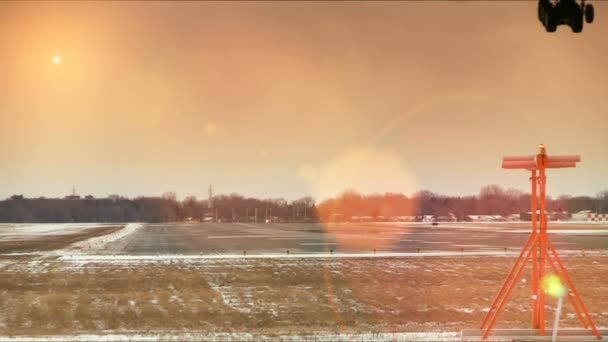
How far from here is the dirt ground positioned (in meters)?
13.2

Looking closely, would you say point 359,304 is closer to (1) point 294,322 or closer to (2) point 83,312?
(1) point 294,322

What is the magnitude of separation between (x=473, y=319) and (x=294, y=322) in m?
4.30

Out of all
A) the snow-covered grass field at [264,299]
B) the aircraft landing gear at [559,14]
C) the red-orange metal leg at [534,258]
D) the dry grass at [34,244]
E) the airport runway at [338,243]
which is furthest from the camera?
the dry grass at [34,244]

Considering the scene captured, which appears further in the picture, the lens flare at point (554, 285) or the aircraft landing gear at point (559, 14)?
the lens flare at point (554, 285)

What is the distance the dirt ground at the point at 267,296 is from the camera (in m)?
13.2

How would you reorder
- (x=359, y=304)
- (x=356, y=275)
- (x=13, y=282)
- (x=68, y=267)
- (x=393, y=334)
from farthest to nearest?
1. (x=68, y=267)
2. (x=356, y=275)
3. (x=13, y=282)
4. (x=359, y=304)
5. (x=393, y=334)

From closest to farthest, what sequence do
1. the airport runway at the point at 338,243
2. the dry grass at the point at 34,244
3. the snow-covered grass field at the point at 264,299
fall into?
the snow-covered grass field at the point at 264,299 < the airport runway at the point at 338,243 < the dry grass at the point at 34,244

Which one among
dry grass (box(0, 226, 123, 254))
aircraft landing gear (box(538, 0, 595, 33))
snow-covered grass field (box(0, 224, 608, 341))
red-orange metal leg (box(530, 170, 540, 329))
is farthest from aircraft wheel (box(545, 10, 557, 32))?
dry grass (box(0, 226, 123, 254))

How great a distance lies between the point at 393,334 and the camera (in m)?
11.5

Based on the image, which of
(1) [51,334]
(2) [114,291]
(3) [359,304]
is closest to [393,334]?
(3) [359,304]

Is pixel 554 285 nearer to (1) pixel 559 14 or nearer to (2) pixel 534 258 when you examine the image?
(2) pixel 534 258

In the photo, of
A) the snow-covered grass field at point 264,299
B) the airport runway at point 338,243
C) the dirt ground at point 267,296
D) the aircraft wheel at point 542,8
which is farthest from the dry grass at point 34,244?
the aircraft wheel at point 542,8

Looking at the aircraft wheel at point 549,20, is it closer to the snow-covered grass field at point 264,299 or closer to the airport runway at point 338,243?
the snow-covered grass field at point 264,299

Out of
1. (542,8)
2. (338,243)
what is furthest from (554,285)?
(338,243)
